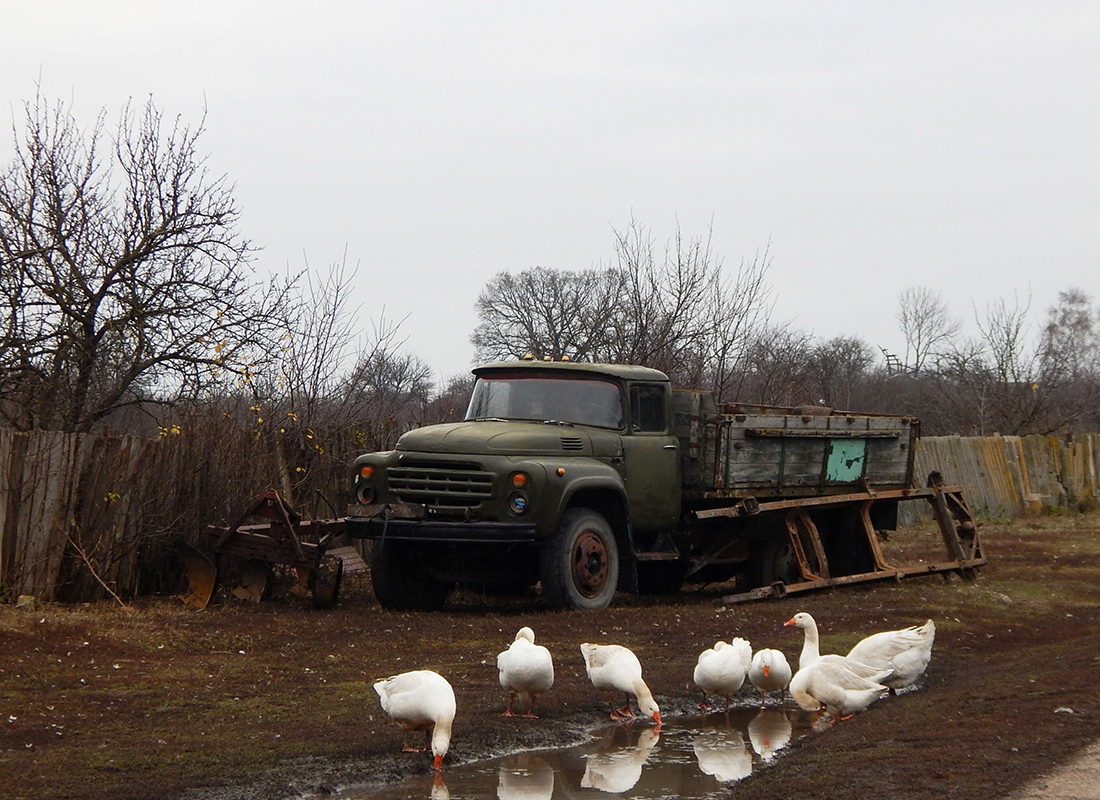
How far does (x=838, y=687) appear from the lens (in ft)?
26.5

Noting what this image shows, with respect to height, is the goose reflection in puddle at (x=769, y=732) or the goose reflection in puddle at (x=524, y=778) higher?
A: the goose reflection in puddle at (x=769, y=732)

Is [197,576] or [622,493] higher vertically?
[622,493]

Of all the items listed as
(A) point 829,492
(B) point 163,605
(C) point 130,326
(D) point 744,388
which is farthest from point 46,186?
(D) point 744,388

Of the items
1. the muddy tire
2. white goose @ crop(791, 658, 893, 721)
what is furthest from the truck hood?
white goose @ crop(791, 658, 893, 721)

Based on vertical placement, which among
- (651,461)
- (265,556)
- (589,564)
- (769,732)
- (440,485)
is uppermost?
(651,461)

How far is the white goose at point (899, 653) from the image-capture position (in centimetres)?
868

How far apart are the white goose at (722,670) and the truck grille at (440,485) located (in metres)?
3.81

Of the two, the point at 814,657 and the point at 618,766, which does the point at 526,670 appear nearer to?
the point at 618,766

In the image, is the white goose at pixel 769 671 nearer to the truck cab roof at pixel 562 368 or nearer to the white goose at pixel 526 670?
the white goose at pixel 526 670

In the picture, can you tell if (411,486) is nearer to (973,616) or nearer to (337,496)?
(337,496)

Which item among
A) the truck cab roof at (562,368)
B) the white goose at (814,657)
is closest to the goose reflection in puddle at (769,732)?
the white goose at (814,657)

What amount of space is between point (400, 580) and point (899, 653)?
5.41 metres

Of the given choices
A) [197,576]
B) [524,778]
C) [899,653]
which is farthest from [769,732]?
[197,576]

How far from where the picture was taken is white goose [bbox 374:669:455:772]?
257 inches
